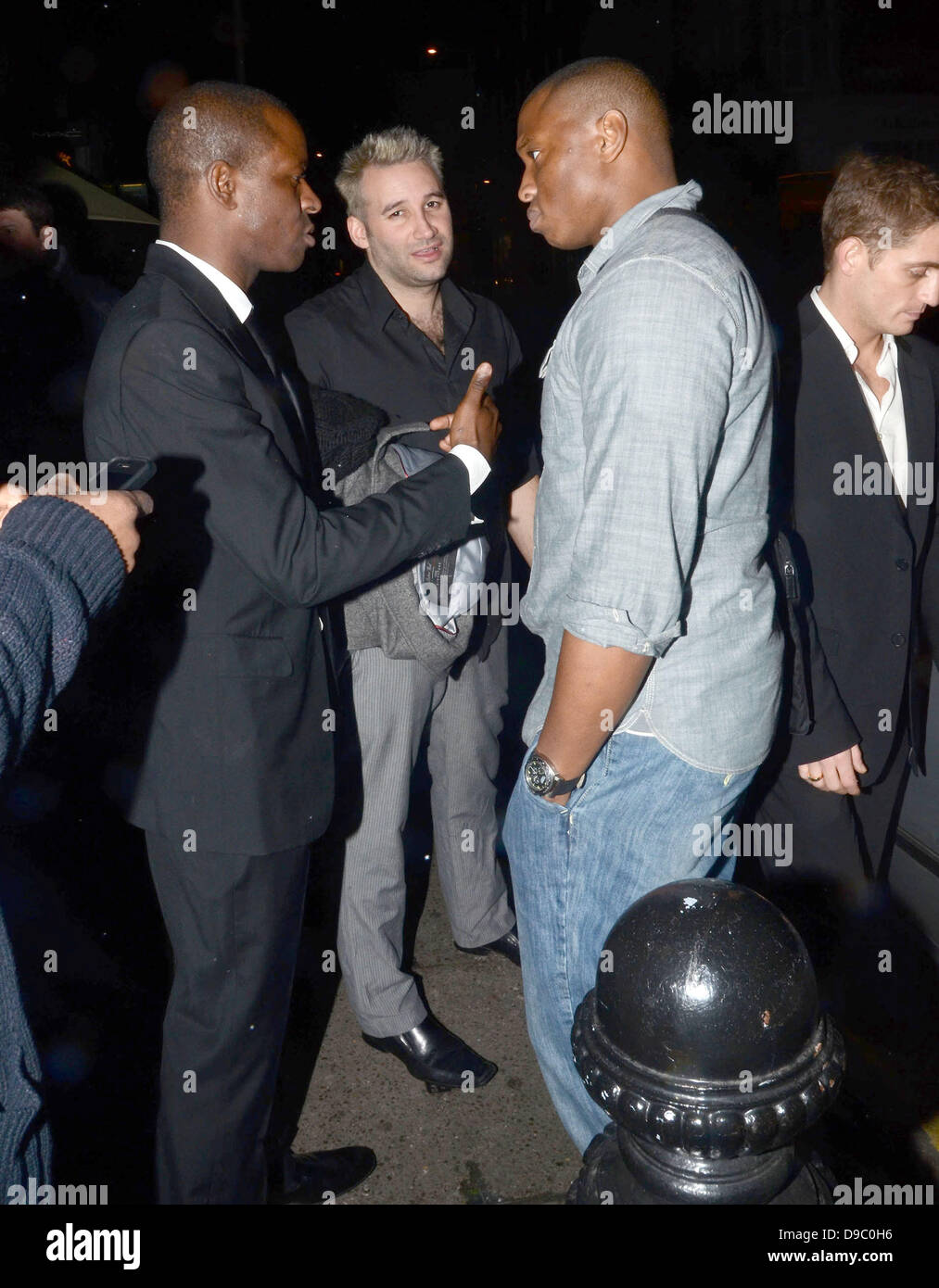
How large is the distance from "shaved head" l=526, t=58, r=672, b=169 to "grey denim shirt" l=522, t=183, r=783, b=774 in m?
0.13

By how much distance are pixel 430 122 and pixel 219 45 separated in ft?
9.75

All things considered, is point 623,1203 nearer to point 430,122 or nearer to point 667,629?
point 667,629

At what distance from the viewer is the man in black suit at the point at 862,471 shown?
275 cm

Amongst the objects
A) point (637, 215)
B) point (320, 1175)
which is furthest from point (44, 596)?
point (320, 1175)

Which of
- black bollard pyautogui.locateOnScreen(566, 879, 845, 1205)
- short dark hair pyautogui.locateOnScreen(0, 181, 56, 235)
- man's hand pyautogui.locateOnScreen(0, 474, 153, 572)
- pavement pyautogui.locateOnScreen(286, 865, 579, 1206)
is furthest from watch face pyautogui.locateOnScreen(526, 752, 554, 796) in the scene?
short dark hair pyautogui.locateOnScreen(0, 181, 56, 235)

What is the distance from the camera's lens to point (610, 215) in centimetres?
199

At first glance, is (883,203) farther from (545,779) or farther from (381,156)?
(545,779)

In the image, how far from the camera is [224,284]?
7.39ft

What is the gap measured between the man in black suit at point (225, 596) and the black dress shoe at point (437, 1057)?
740 mm

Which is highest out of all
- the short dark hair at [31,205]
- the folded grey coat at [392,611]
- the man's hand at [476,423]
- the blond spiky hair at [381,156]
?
the short dark hair at [31,205]

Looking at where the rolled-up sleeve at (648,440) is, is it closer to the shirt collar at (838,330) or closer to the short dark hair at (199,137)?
the short dark hair at (199,137)

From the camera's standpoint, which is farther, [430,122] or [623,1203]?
→ [430,122]

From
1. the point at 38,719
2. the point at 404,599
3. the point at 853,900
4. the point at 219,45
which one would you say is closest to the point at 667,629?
the point at 38,719
